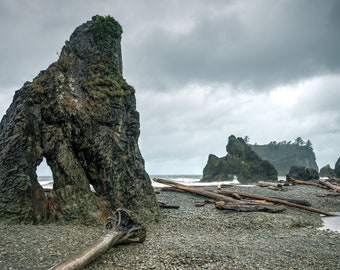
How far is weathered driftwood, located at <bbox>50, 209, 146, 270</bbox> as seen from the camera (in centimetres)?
698

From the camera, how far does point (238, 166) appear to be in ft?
285

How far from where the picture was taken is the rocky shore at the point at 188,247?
808 cm

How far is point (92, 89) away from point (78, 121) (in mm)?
2540

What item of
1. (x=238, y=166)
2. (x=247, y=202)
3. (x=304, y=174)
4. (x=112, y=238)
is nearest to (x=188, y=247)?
(x=112, y=238)

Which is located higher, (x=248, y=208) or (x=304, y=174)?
(x=304, y=174)

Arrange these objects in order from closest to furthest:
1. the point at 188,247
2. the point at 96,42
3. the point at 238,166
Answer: the point at 188,247
the point at 96,42
the point at 238,166

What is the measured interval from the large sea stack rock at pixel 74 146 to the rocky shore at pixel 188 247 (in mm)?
1218

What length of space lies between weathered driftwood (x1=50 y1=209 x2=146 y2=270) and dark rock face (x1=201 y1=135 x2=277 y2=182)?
75899 mm

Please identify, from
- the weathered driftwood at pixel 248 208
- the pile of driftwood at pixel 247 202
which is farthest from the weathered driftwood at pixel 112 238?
the pile of driftwood at pixel 247 202

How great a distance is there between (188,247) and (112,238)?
287cm

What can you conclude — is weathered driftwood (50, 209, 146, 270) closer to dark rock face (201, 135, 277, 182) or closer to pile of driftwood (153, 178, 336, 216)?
pile of driftwood (153, 178, 336, 216)

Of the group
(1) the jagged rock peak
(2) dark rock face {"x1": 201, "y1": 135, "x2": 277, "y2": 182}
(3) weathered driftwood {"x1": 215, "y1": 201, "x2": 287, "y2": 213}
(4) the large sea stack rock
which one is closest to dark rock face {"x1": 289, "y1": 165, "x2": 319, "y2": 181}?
(2) dark rock face {"x1": 201, "y1": 135, "x2": 277, "y2": 182}

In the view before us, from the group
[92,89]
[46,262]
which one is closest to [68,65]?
[92,89]

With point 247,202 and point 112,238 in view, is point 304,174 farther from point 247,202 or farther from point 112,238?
point 112,238
